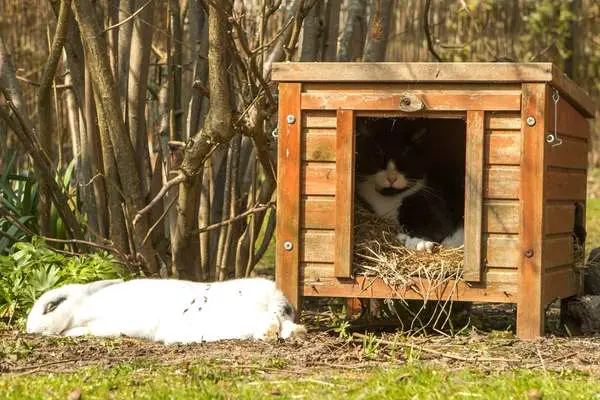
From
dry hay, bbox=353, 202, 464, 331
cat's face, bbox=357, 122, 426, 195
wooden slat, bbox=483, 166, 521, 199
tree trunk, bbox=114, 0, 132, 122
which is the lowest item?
dry hay, bbox=353, 202, 464, 331

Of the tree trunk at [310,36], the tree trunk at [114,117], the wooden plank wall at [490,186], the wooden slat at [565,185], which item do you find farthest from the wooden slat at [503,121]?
the tree trunk at [114,117]

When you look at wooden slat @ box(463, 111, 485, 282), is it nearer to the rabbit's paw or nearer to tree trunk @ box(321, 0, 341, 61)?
the rabbit's paw

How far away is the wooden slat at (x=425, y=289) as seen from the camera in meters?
4.94

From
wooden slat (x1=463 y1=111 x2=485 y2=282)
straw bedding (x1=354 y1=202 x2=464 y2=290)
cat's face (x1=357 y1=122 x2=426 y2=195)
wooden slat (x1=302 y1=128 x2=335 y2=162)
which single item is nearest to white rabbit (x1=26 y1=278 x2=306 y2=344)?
straw bedding (x1=354 y1=202 x2=464 y2=290)

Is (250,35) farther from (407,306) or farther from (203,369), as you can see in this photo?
(203,369)

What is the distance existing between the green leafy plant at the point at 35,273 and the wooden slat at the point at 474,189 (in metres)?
1.97

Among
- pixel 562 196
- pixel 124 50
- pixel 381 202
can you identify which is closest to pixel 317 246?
pixel 381 202

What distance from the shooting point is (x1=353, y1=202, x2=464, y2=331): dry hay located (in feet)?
16.3

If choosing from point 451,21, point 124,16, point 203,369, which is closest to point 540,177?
point 203,369

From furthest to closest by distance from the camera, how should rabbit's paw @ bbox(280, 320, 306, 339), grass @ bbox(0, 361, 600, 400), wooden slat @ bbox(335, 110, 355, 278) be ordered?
wooden slat @ bbox(335, 110, 355, 278) → rabbit's paw @ bbox(280, 320, 306, 339) → grass @ bbox(0, 361, 600, 400)

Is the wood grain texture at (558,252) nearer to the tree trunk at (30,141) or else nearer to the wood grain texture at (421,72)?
the wood grain texture at (421,72)

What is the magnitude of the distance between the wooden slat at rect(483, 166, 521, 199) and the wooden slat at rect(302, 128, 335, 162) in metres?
0.73

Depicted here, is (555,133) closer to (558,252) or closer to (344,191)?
(558,252)

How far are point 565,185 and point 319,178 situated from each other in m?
1.31
